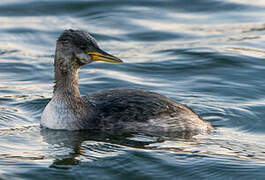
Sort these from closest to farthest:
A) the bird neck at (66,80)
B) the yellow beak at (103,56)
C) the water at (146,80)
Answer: the water at (146,80), the yellow beak at (103,56), the bird neck at (66,80)

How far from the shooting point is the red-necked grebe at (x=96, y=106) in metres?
9.61

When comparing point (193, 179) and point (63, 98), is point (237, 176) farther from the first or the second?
point (63, 98)

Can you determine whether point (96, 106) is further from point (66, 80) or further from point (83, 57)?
point (83, 57)

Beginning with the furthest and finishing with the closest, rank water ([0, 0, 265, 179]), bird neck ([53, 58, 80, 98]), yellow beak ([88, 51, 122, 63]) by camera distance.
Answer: bird neck ([53, 58, 80, 98]), yellow beak ([88, 51, 122, 63]), water ([0, 0, 265, 179])

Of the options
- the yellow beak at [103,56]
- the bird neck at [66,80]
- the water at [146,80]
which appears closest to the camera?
the water at [146,80]

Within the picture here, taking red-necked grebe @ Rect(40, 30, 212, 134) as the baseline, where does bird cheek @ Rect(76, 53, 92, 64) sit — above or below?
above

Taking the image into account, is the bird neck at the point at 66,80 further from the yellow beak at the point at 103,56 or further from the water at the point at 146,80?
the water at the point at 146,80

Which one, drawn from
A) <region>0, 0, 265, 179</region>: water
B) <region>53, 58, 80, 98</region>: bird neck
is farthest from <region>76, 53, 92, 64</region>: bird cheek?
<region>0, 0, 265, 179</region>: water

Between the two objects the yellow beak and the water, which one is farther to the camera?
the yellow beak

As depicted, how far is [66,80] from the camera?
9.84 meters

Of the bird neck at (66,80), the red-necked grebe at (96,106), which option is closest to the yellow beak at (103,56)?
the red-necked grebe at (96,106)

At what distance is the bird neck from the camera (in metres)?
9.77

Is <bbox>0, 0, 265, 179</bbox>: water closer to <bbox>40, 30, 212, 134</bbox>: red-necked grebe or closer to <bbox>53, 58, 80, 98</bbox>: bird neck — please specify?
<bbox>40, 30, 212, 134</bbox>: red-necked grebe

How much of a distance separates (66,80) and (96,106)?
23.7 inches
